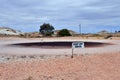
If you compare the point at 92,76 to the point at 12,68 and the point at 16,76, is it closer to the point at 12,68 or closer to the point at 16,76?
the point at 16,76

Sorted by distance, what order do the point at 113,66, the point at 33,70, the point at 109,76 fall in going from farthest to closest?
the point at 113,66 < the point at 33,70 < the point at 109,76

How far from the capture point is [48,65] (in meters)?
11.4

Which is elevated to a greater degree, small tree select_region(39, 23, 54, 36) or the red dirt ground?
small tree select_region(39, 23, 54, 36)

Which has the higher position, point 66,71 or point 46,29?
point 46,29

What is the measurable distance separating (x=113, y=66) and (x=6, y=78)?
201 inches

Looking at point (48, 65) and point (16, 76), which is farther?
point (48, 65)

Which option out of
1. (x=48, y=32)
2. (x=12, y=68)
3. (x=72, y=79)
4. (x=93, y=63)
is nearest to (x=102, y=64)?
(x=93, y=63)

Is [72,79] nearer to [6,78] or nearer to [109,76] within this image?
[109,76]

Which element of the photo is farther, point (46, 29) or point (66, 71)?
point (46, 29)

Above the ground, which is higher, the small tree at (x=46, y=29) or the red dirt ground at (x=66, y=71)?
the small tree at (x=46, y=29)

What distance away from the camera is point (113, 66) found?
1139cm

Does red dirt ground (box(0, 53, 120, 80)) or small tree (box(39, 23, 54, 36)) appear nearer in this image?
red dirt ground (box(0, 53, 120, 80))

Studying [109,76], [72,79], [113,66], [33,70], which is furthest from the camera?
[113,66]

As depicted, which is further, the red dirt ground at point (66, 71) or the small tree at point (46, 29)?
the small tree at point (46, 29)
